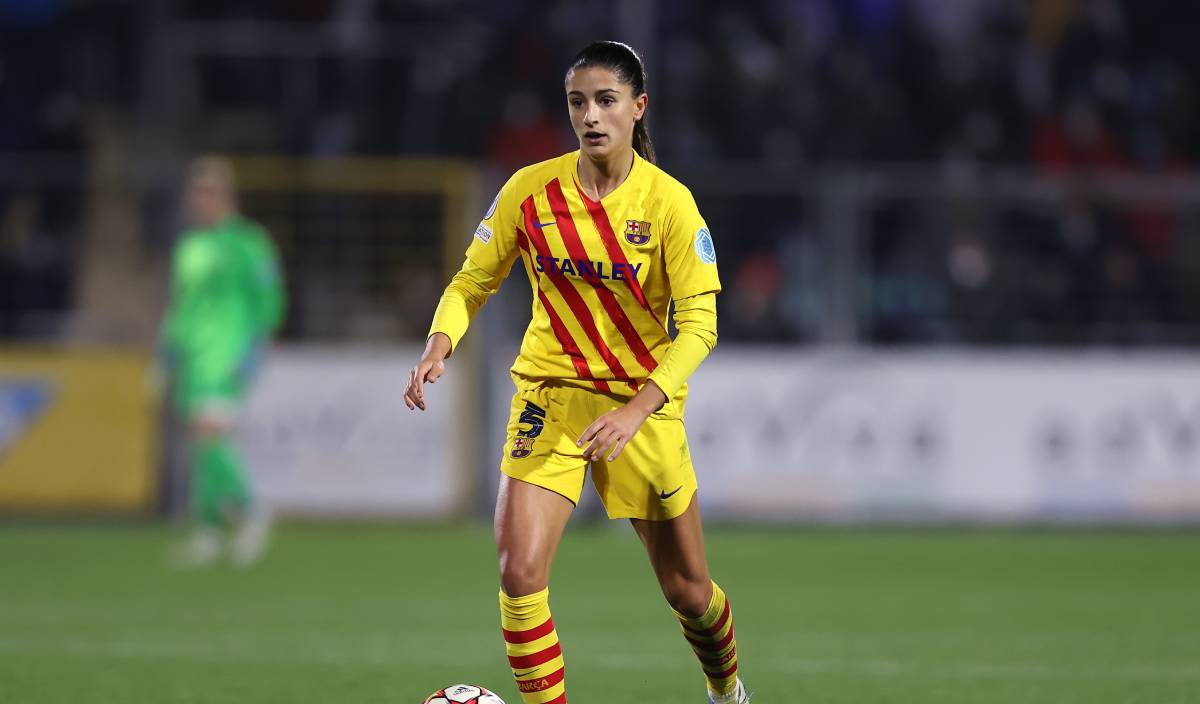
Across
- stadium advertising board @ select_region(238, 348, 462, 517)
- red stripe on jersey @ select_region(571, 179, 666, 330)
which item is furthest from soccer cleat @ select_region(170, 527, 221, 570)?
red stripe on jersey @ select_region(571, 179, 666, 330)

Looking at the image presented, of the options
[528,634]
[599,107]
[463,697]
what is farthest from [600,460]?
[599,107]

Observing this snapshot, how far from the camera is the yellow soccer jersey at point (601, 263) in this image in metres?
5.22

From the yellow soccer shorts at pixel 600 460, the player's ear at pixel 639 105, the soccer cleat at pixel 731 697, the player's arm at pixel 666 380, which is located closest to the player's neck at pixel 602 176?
the player's ear at pixel 639 105

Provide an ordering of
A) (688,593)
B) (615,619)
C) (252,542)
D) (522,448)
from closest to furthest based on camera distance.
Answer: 1. (522,448)
2. (688,593)
3. (615,619)
4. (252,542)

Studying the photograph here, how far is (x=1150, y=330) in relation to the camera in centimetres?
1421

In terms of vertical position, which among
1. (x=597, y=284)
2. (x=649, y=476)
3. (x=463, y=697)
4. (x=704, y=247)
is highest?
(x=704, y=247)

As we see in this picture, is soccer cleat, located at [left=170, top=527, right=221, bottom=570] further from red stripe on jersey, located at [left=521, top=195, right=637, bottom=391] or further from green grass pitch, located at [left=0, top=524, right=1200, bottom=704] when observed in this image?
red stripe on jersey, located at [left=521, top=195, right=637, bottom=391]

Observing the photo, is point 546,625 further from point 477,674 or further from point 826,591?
point 826,591

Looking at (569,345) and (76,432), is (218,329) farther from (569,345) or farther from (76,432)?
(569,345)

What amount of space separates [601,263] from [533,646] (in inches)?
43.1

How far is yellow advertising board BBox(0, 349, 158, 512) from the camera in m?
14.3

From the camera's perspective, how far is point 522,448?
5250 millimetres

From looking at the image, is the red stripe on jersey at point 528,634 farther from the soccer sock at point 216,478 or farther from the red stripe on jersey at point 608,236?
the soccer sock at point 216,478

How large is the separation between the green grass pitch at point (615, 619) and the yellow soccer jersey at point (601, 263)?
65.0 inches
